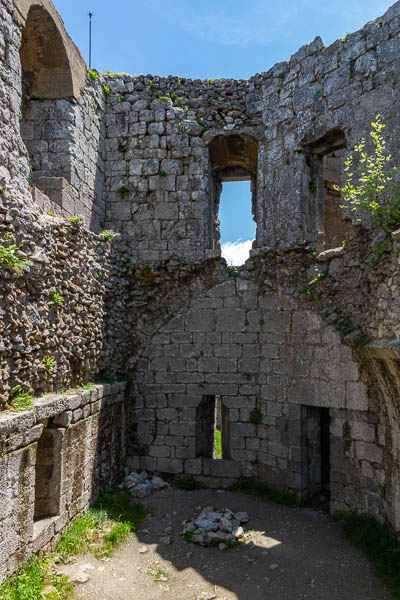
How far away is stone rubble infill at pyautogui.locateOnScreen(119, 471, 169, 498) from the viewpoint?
807cm

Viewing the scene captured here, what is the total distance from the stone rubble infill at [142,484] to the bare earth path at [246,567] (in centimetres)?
70

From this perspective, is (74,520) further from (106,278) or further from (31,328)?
(106,278)

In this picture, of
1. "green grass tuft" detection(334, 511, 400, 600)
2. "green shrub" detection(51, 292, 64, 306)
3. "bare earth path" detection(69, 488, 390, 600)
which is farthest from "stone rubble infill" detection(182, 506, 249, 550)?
"green shrub" detection(51, 292, 64, 306)

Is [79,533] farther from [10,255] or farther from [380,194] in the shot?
[380,194]

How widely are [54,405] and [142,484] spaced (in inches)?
123

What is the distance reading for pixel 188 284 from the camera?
30.0 feet

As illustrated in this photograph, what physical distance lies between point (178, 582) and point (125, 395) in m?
3.80

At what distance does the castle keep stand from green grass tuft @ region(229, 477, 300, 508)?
165 millimetres

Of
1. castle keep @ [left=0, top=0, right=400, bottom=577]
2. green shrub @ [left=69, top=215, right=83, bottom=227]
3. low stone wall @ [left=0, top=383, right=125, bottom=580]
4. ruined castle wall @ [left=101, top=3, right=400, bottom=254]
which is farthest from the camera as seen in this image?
ruined castle wall @ [left=101, top=3, right=400, bottom=254]

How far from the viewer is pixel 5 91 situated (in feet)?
20.4

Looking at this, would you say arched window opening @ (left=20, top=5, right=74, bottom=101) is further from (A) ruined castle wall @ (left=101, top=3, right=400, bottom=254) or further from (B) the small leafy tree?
(B) the small leafy tree

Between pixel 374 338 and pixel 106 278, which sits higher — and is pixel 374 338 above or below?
below

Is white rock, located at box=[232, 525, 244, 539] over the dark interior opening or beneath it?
beneath

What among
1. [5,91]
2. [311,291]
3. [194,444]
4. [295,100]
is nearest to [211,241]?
[311,291]
